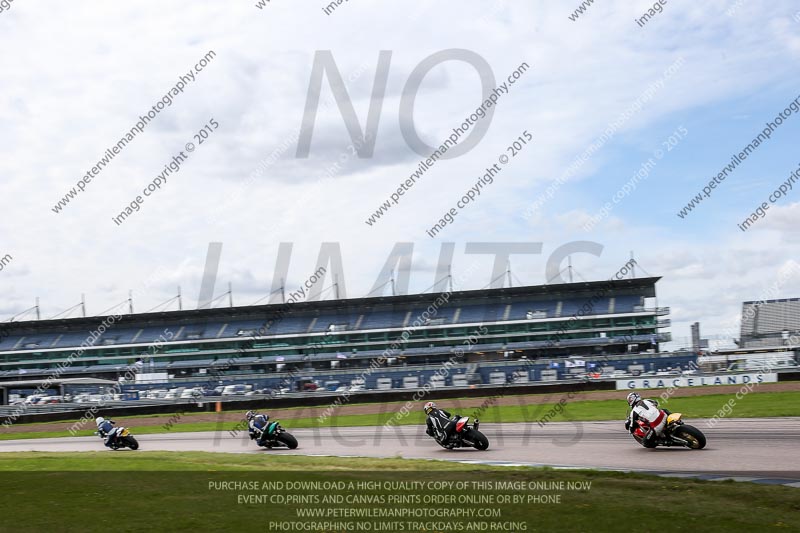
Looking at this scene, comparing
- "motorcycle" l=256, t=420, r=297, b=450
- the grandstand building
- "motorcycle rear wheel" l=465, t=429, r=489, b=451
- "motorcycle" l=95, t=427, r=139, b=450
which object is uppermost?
the grandstand building

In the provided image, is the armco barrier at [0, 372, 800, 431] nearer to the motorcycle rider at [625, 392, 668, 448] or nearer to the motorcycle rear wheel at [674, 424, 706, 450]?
the motorcycle rider at [625, 392, 668, 448]

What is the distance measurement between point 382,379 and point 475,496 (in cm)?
5066

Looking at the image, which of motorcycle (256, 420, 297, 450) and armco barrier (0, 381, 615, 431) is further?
armco barrier (0, 381, 615, 431)

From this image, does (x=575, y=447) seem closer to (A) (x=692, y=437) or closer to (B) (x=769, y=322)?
(A) (x=692, y=437)

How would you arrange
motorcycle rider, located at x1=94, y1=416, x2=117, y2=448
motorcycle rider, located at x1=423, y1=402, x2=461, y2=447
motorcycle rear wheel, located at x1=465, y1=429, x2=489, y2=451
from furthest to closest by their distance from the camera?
motorcycle rider, located at x1=94, y1=416, x2=117, y2=448, motorcycle rider, located at x1=423, y1=402, x2=461, y2=447, motorcycle rear wheel, located at x1=465, y1=429, x2=489, y2=451

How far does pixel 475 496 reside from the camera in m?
10.3

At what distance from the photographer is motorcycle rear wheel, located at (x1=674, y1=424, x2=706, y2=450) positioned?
55.3ft

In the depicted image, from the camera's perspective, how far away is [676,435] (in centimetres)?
1712

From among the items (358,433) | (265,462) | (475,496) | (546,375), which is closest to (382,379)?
(546,375)

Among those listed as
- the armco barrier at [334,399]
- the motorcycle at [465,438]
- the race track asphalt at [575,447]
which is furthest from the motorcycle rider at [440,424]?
the armco barrier at [334,399]

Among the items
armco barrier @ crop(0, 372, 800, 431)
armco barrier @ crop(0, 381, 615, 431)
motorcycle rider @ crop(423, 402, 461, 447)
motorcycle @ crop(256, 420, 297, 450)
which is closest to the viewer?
motorcycle rider @ crop(423, 402, 461, 447)

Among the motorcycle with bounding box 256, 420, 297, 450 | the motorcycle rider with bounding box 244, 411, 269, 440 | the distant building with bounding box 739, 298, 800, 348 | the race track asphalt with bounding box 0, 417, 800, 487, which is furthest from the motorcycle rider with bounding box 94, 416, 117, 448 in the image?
the distant building with bounding box 739, 298, 800, 348

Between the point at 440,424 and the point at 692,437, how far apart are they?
645cm

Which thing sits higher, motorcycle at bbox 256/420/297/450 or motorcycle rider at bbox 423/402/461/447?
motorcycle rider at bbox 423/402/461/447
